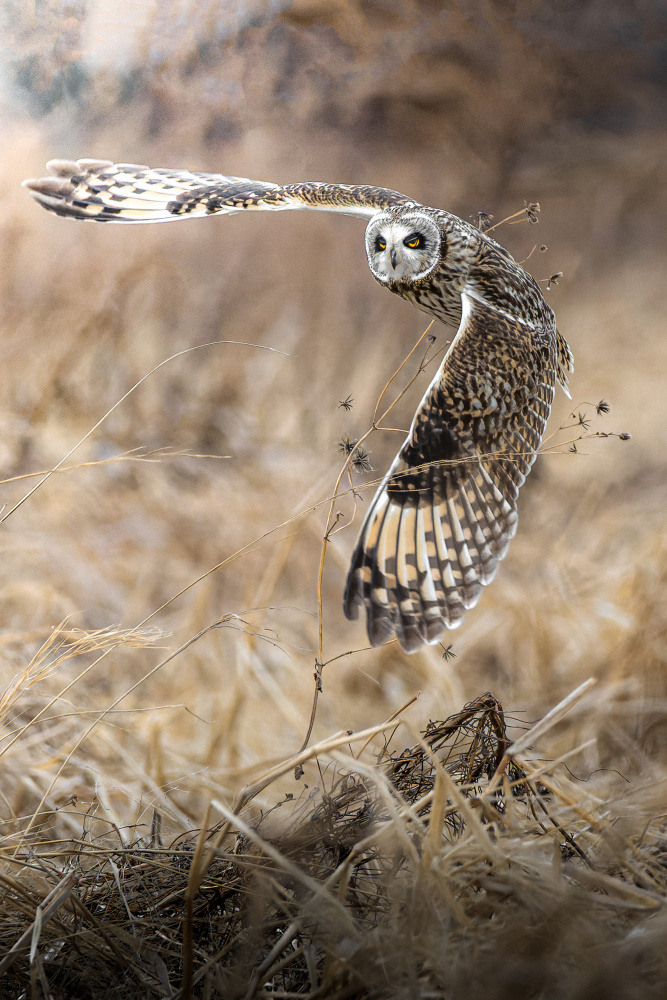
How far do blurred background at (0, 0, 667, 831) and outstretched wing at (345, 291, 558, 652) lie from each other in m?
0.09

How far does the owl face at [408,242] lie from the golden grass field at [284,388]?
0.12m

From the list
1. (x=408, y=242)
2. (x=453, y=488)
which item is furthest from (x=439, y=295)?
(x=453, y=488)

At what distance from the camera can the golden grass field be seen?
1.03 meters

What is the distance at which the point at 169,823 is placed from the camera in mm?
875

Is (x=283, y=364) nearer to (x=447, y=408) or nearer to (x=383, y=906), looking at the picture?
(x=447, y=408)

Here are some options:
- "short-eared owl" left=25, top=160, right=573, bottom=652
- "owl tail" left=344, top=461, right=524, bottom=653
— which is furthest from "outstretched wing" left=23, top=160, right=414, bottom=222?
"owl tail" left=344, top=461, right=524, bottom=653

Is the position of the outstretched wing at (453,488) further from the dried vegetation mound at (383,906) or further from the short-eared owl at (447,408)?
the dried vegetation mound at (383,906)

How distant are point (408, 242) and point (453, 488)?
394 millimetres

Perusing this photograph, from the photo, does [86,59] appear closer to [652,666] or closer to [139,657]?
[139,657]

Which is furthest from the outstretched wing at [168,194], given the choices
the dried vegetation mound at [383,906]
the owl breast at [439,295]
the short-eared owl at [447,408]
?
the dried vegetation mound at [383,906]

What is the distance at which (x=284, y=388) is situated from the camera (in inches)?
44.7

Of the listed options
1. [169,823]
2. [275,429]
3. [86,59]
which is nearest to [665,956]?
[169,823]

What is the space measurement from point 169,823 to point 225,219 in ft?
3.33

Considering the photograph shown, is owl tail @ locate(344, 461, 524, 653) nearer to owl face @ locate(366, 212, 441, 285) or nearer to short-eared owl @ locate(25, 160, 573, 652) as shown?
short-eared owl @ locate(25, 160, 573, 652)
